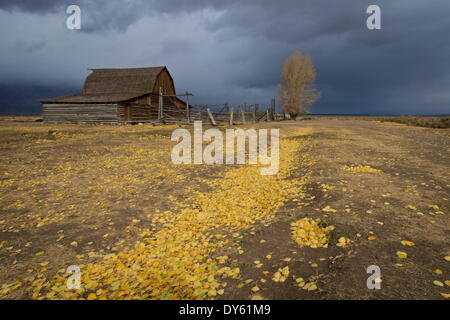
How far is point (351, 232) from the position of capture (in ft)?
15.4

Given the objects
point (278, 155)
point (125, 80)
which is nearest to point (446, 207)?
point (278, 155)


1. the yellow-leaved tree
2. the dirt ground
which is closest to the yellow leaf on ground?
the dirt ground

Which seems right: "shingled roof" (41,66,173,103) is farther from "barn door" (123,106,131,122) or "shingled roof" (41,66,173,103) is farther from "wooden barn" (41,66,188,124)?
"barn door" (123,106,131,122)

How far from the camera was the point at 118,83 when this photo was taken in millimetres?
37156

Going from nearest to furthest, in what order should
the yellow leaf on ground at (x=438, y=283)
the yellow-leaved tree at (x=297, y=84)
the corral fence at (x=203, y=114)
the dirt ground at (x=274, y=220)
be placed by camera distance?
1. the yellow leaf on ground at (x=438, y=283)
2. the dirt ground at (x=274, y=220)
3. the corral fence at (x=203, y=114)
4. the yellow-leaved tree at (x=297, y=84)

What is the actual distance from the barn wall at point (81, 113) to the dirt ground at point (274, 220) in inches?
844

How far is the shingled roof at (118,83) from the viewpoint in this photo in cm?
3473

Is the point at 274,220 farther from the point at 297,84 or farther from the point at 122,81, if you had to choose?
the point at 297,84

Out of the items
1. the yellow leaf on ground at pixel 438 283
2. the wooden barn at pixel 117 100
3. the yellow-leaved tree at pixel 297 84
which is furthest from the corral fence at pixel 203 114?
the yellow leaf on ground at pixel 438 283

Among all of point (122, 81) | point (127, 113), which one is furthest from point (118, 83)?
point (127, 113)

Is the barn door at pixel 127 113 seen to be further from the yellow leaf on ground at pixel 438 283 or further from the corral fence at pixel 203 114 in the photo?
the yellow leaf on ground at pixel 438 283

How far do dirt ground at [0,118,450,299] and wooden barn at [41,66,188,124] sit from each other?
70.0ft

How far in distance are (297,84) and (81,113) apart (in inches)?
1551
